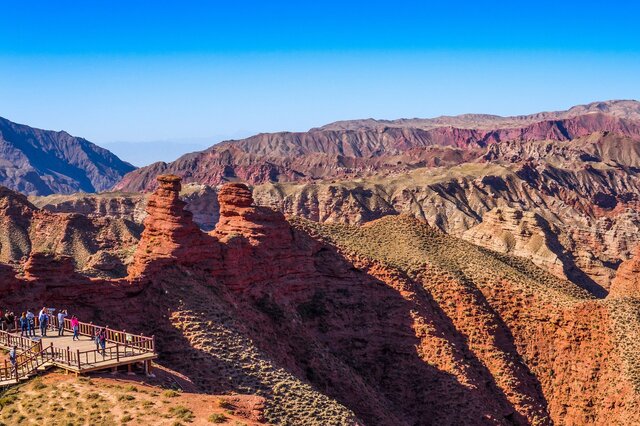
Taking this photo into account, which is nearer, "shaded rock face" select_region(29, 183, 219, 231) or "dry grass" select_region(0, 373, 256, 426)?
"dry grass" select_region(0, 373, 256, 426)

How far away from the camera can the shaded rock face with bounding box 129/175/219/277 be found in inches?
1761

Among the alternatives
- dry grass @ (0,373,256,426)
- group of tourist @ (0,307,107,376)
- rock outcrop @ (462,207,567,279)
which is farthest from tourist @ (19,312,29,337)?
rock outcrop @ (462,207,567,279)

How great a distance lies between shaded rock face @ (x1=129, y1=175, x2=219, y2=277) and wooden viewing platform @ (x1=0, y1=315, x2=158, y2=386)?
9.14 m

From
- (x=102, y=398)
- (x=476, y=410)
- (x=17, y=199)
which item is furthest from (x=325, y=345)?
(x=17, y=199)

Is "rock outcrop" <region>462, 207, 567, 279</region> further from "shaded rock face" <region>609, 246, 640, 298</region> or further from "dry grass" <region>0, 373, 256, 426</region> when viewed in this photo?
"dry grass" <region>0, 373, 256, 426</region>

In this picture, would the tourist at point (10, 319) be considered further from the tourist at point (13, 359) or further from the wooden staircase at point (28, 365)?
the tourist at point (13, 359)

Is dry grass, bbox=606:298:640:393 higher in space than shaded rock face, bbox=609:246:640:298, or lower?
lower

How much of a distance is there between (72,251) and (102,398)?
8510cm

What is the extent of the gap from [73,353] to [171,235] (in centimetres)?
1431

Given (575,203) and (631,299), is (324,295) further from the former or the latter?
(575,203)

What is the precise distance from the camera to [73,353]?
31922 mm

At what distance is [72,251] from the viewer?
108438mm

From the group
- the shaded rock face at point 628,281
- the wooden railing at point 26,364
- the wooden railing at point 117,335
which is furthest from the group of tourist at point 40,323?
the shaded rock face at point 628,281

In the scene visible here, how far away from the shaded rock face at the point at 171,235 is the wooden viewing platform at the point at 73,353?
9.14 meters
